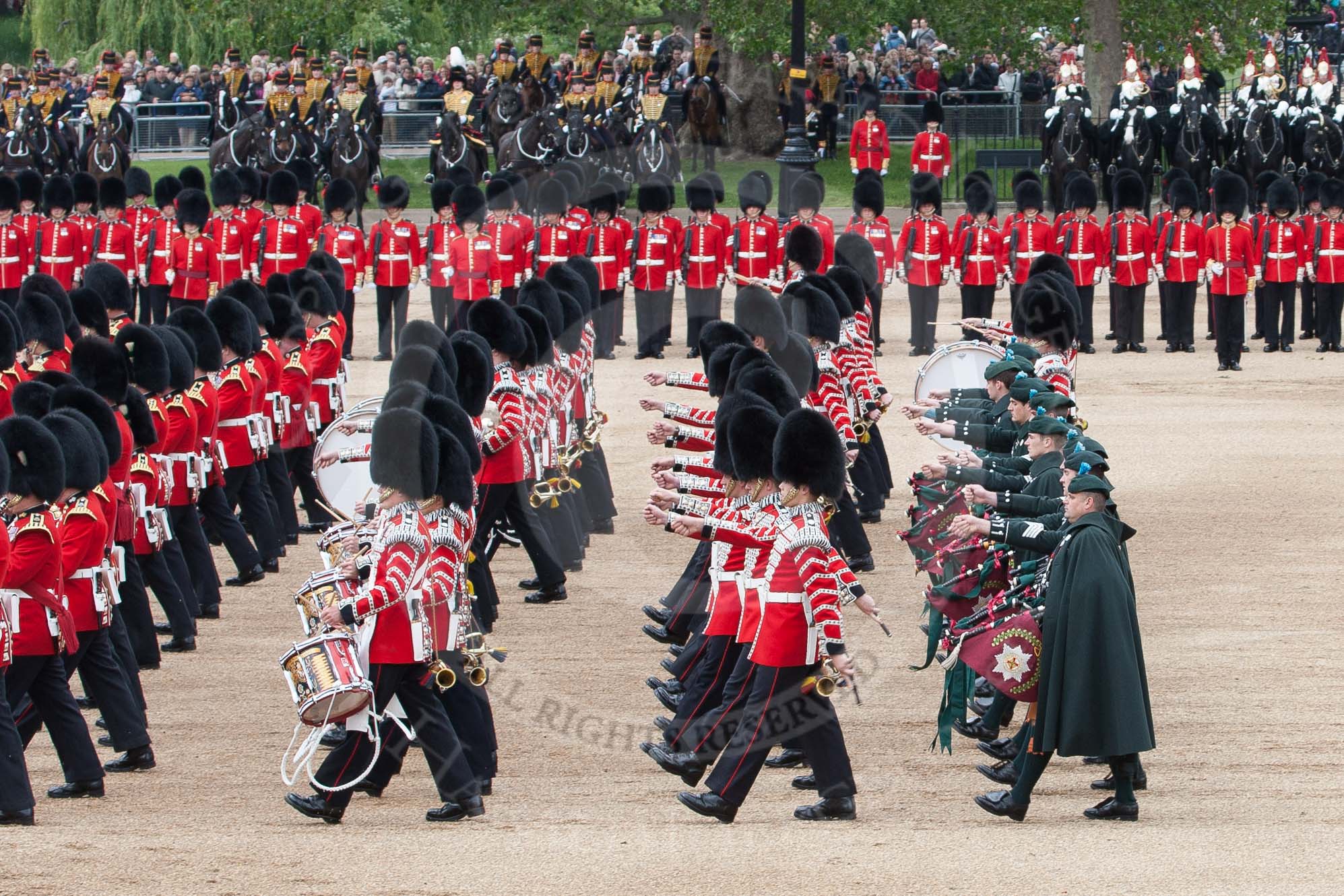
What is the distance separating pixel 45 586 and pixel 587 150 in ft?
49.0

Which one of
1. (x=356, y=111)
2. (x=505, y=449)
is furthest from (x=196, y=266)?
(x=505, y=449)

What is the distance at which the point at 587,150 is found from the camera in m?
20.7

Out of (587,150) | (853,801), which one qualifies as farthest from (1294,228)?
(853,801)

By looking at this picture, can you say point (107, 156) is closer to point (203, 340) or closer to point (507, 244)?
point (507, 244)

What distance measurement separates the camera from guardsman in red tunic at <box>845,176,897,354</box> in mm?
15492

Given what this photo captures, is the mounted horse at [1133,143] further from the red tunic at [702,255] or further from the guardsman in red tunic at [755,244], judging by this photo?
the red tunic at [702,255]

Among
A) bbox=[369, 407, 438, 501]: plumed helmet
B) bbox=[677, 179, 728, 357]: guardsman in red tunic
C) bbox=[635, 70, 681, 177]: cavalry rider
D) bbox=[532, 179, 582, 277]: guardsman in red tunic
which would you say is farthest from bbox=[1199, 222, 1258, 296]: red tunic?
bbox=[369, 407, 438, 501]: plumed helmet

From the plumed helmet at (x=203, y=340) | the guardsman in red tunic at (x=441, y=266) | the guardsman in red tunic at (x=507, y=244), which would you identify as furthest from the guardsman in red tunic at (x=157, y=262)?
the plumed helmet at (x=203, y=340)

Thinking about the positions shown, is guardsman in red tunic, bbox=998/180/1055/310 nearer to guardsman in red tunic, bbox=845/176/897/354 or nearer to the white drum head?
guardsman in red tunic, bbox=845/176/897/354

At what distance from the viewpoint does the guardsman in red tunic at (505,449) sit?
8.29 m

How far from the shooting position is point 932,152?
2058 cm

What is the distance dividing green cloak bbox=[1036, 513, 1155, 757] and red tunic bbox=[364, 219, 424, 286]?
989 cm

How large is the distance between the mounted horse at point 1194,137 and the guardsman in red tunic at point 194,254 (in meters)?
9.10

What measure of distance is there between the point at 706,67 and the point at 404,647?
58.7 feet
